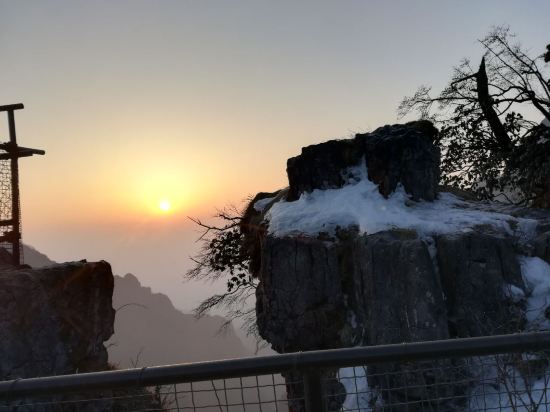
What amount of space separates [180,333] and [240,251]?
589 feet

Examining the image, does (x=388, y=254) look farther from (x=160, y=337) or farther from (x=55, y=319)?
(x=160, y=337)

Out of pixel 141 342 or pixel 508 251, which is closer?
pixel 508 251

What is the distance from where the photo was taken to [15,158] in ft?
52.2

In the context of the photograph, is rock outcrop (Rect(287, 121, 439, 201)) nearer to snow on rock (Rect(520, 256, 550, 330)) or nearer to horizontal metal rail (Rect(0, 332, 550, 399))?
snow on rock (Rect(520, 256, 550, 330))

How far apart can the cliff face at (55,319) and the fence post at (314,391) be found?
11.4 metres

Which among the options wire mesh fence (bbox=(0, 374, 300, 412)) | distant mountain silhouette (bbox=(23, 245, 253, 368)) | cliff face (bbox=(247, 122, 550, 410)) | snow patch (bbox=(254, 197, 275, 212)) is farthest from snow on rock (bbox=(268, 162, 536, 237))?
distant mountain silhouette (bbox=(23, 245, 253, 368))

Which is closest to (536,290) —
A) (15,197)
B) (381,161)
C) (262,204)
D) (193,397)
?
(381,161)

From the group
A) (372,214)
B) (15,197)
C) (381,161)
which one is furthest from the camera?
(15,197)

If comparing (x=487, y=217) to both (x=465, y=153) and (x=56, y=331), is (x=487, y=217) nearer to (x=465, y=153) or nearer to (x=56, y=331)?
(x=465, y=153)

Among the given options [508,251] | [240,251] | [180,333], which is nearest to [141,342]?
[180,333]

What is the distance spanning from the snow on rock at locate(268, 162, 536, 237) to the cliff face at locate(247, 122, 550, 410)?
0.03 metres

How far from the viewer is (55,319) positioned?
42.1ft

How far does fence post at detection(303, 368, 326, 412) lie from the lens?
2.09 m

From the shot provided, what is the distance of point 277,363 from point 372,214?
346 inches
